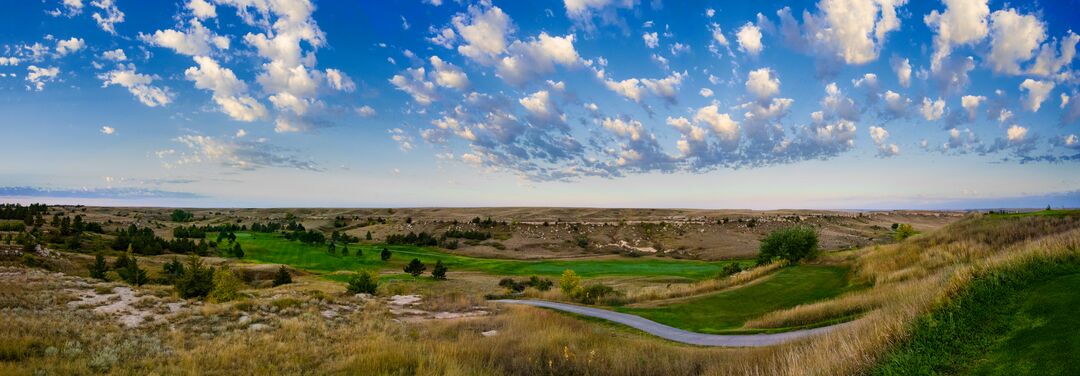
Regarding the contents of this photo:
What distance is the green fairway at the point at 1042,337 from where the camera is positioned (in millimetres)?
5098

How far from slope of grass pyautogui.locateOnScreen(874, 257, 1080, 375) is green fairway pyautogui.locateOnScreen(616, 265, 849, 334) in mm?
13963

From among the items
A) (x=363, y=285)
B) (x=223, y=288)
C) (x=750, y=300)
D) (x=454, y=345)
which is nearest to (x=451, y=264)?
(x=363, y=285)

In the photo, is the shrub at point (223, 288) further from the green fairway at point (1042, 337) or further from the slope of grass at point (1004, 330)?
the green fairway at point (1042, 337)

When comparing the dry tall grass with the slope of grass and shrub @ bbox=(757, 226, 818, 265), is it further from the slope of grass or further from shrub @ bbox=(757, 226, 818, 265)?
shrub @ bbox=(757, 226, 818, 265)

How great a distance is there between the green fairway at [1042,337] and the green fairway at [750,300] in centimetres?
1497

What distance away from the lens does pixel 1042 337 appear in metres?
Answer: 5.77

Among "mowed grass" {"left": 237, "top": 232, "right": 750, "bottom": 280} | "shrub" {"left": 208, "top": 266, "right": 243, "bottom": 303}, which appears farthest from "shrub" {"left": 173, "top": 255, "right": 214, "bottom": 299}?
"mowed grass" {"left": 237, "top": 232, "right": 750, "bottom": 280}

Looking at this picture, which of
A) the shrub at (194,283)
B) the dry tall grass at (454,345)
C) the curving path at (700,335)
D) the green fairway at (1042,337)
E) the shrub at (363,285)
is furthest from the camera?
the shrub at (363,285)

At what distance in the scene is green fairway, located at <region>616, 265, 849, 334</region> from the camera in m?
24.4

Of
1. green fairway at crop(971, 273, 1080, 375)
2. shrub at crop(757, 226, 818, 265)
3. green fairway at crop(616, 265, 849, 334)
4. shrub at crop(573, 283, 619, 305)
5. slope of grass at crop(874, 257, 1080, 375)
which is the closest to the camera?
green fairway at crop(971, 273, 1080, 375)

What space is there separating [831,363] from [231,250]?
83.1 m

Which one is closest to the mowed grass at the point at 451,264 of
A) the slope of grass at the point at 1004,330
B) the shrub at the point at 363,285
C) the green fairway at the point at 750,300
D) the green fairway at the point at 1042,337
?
the shrub at the point at 363,285

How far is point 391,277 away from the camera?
62.2 meters

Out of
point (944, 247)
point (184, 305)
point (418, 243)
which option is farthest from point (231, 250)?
point (944, 247)
